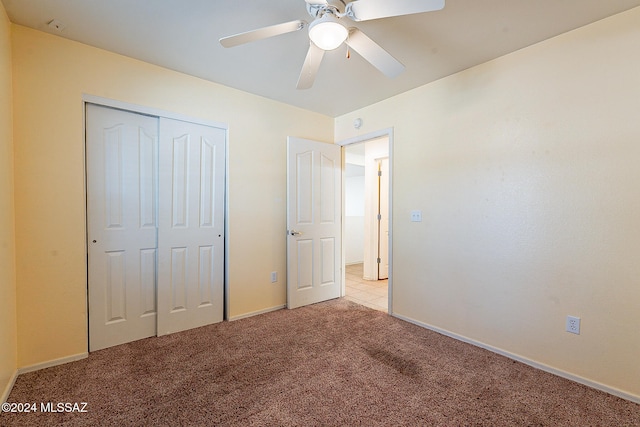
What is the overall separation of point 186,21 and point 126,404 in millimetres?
2424

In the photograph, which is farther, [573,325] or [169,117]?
[169,117]

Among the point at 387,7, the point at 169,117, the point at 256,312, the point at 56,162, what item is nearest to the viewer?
the point at 387,7

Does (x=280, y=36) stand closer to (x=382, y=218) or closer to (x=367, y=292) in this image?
(x=367, y=292)

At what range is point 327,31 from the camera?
1.42 m

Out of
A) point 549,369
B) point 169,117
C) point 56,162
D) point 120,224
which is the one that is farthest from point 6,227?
point 549,369

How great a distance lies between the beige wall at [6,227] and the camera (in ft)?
5.48

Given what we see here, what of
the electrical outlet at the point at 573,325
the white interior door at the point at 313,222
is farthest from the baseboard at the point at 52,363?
the electrical outlet at the point at 573,325

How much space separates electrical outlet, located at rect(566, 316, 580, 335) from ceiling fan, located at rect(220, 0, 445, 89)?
2055 mm

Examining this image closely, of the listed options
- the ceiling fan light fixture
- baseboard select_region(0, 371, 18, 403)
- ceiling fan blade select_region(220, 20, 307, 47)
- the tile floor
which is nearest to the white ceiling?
ceiling fan blade select_region(220, 20, 307, 47)

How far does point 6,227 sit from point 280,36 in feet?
7.12

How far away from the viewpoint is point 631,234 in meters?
1.72

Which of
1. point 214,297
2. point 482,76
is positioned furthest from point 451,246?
point 214,297

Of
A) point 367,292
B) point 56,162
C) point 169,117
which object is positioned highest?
point 169,117

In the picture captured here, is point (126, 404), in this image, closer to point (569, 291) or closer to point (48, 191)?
point (48, 191)
